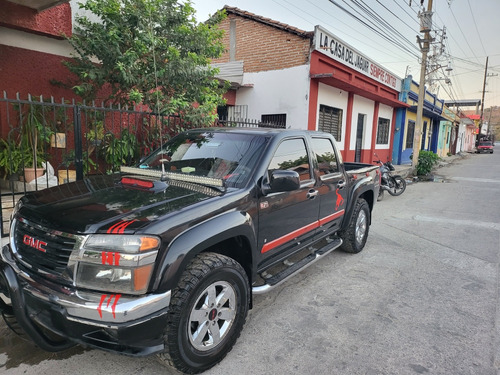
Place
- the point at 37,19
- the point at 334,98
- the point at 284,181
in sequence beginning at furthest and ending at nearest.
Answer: the point at 334,98 → the point at 37,19 → the point at 284,181

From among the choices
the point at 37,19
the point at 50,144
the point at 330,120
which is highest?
the point at 37,19

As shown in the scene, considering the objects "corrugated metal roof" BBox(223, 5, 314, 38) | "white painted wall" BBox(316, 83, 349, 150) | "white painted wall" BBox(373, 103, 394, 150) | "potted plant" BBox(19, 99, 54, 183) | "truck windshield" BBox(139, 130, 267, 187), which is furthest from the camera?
"white painted wall" BBox(373, 103, 394, 150)

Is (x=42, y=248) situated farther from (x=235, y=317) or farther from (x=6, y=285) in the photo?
(x=235, y=317)

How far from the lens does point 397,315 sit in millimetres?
3463

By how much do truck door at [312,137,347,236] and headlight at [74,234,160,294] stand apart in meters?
2.38

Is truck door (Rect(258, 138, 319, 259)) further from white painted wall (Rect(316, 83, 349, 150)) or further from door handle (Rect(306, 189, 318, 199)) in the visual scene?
white painted wall (Rect(316, 83, 349, 150))

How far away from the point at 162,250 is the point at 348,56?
41.5 feet

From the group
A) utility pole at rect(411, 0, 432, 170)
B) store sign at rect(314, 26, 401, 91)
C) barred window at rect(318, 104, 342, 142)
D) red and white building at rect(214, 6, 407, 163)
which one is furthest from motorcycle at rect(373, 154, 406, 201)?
utility pole at rect(411, 0, 432, 170)

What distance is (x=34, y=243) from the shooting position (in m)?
2.39

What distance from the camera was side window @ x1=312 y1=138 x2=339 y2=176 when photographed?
414cm

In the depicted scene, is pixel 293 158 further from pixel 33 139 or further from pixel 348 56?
pixel 348 56

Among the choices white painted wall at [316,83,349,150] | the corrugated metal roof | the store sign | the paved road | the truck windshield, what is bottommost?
the paved road

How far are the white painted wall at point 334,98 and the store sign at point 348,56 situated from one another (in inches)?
39.6

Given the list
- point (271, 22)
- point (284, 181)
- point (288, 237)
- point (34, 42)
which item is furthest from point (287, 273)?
point (271, 22)
